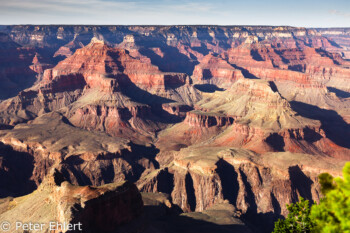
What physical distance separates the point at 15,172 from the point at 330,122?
134 meters

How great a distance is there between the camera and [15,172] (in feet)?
349

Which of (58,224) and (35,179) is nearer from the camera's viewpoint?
(58,224)

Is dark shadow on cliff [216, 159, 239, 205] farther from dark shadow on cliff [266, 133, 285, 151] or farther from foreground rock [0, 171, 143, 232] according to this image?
foreground rock [0, 171, 143, 232]

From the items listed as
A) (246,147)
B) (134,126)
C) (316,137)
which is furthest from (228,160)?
(134,126)

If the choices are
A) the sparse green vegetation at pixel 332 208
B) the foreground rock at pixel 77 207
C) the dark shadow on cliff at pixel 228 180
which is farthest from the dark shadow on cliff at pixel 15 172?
the sparse green vegetation at pixel 332 208

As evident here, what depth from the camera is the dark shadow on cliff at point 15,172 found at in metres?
99.3

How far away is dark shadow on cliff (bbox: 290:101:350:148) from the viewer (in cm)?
12938

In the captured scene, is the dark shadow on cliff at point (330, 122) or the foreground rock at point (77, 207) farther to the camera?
the dark shadow on cliff at point (330, 122)

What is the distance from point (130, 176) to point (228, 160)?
33621 mm

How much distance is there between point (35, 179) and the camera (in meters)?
105

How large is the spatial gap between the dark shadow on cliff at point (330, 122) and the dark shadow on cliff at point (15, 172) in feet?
363

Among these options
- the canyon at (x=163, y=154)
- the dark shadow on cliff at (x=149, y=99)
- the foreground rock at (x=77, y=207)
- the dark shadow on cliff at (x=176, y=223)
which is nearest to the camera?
the foreground rock at (x=77, y=207)

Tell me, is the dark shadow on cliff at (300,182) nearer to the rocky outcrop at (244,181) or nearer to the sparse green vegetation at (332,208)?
the rocky outcrop at (244,181)

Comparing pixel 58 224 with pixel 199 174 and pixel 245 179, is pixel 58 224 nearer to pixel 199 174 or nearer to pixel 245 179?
pixel 199 174
